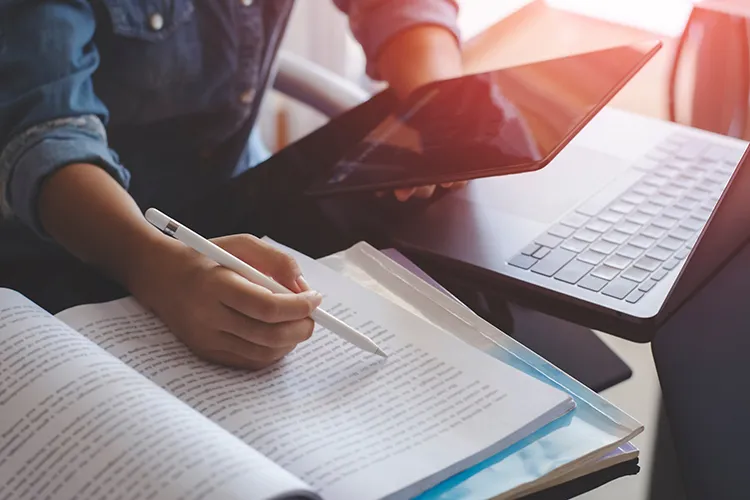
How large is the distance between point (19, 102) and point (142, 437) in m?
0.36

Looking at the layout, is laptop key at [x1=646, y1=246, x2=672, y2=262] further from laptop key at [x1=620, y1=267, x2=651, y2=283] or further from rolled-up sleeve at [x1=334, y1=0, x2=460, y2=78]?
rolled-up sleeve at [x1=334, y1=0, x2=460, y2=78]

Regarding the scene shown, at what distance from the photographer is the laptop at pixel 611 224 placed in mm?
533

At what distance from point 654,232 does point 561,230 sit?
2.7 inches

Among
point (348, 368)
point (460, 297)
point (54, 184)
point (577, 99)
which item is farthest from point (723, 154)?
point (54, 184)

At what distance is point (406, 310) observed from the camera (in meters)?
0.54

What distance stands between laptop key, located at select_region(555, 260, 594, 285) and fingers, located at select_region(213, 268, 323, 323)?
182mm

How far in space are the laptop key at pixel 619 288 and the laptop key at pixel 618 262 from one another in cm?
2

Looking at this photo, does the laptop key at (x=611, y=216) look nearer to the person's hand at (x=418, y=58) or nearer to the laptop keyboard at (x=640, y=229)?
the laptop keyboard at (x=640, y=229)

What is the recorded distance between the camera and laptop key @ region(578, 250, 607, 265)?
59 centimetres

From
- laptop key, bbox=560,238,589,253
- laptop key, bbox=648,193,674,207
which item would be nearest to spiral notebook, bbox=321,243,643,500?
laptop key, bbox=560,238,589,253

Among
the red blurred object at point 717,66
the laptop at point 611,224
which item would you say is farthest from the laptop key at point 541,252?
the red blurred object at point 717,66

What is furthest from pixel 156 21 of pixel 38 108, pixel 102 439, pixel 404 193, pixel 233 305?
pixel 102 439

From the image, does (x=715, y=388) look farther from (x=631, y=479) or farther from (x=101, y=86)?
(x=101, y=86)

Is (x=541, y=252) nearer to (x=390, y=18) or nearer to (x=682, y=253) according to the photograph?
(x=682, y=253)
